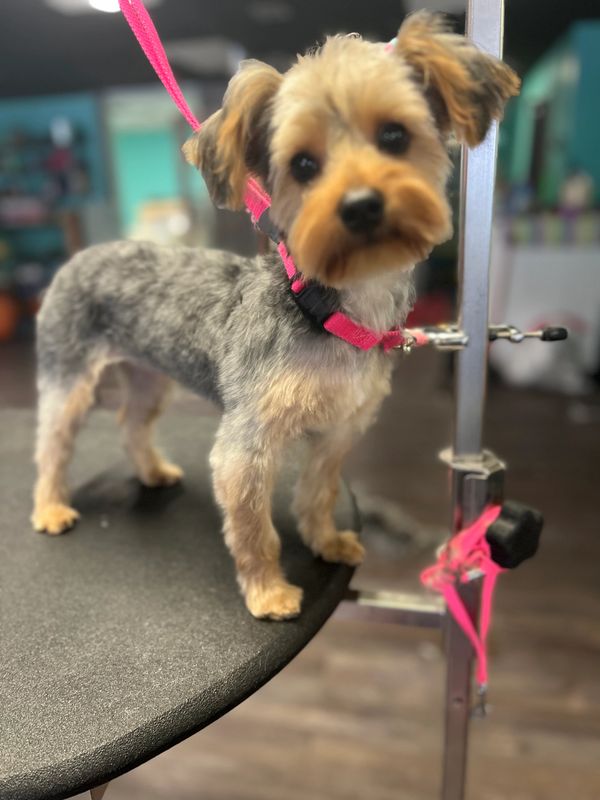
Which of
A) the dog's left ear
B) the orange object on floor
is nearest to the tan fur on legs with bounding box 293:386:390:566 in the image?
the dog's left ear

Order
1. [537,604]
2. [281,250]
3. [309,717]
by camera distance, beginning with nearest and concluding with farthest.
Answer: [281,250]
[309,717]
[537,604]

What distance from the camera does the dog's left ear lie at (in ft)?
2.29

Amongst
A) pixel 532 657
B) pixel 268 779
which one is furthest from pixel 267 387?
pixel 532 657

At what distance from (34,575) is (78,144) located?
5487 millimetres

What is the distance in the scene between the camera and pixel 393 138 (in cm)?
72

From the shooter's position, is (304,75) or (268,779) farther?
(268,779)

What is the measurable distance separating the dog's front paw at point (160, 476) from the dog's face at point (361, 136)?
69cm

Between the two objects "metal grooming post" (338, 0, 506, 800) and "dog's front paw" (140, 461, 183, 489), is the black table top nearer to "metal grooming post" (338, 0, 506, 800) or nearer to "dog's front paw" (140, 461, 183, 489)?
"dog's front paw" (140, 461, 183, 489)

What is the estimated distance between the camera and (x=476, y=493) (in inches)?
38.9

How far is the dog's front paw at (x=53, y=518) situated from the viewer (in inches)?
44.9

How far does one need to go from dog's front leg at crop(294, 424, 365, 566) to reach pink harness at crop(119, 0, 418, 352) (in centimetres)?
22

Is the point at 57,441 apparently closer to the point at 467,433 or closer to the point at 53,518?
the point at 53,518

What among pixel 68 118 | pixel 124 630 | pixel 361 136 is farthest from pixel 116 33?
pixel 124 630

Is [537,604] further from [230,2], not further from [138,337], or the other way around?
[230,2]
